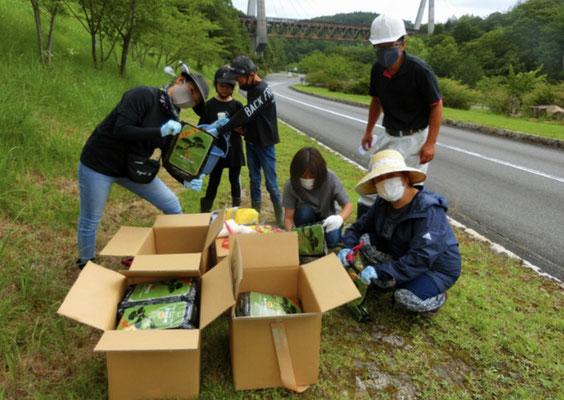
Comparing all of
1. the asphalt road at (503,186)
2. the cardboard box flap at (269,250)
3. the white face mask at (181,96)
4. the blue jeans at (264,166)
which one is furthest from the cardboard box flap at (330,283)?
the asphalt road at (503,186)

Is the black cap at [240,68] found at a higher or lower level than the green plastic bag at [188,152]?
higher

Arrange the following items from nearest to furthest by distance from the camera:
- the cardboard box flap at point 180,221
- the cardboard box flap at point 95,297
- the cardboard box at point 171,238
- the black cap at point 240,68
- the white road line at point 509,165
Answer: the cardboard box flap at point 95,297 → the cardboard box at point 171,238 → the cardboard box flap at point 180,221 → the black cap at point 240,68 → the white road line at point 509,165

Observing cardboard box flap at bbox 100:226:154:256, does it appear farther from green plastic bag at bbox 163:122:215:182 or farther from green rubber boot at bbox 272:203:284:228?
green rubber boot at bbox 272:203:284:228

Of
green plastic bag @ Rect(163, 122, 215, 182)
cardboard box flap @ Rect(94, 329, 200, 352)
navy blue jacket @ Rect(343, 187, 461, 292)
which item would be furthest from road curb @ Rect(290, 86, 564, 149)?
cardboard box flap @ Rect(94, 329, 200, 352)

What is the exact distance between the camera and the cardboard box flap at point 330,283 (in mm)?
1734

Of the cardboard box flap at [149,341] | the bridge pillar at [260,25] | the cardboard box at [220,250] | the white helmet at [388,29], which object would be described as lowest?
the cardboard box at [220,250]

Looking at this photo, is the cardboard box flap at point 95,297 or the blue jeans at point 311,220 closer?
the cardboard box flap at point 95,297

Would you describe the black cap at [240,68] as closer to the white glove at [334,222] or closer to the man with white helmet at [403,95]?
the man with white helmet at [403,95]

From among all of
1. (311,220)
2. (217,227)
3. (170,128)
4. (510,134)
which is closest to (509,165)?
(510,134)

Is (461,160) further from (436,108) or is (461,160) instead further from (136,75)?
(136,75)

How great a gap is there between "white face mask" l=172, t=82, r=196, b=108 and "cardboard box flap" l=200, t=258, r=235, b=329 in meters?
1.19

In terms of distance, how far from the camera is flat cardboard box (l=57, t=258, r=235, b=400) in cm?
148

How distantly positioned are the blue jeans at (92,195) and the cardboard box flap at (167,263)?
66 cm

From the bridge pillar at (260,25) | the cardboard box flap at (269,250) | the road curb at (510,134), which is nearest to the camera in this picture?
the cardboard box flap at (269,250)
